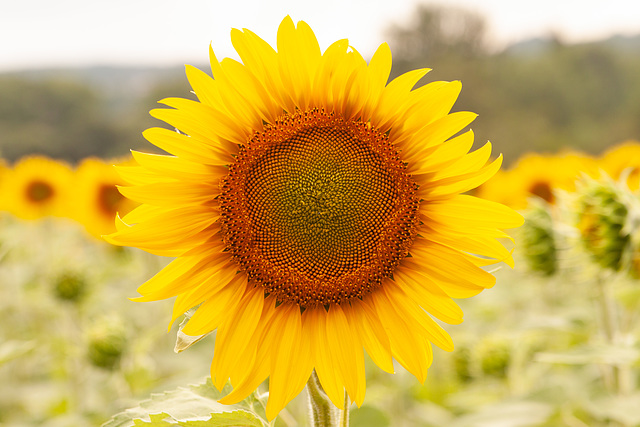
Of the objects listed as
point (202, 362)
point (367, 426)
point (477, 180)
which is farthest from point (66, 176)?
point (477, 180)

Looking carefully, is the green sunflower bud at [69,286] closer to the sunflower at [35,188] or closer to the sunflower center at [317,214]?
the sunflower at [35,188]

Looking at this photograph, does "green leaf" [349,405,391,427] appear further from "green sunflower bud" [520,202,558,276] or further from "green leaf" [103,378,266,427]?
"green sunflower bud" [520,202,558,276]

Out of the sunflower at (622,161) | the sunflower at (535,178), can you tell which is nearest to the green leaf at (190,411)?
the sunflower at (622,161)

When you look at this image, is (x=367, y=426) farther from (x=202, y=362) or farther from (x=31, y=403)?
(x=31, y=403)

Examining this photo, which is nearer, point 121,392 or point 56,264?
point 121,392

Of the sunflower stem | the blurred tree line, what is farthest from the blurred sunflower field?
the blurred tree line

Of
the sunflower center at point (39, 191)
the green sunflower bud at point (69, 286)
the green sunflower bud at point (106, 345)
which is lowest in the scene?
the green sunflower bud at point (106, 345)
